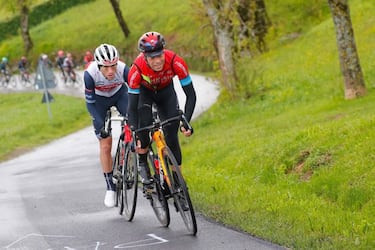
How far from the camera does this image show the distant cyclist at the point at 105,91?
10160mm

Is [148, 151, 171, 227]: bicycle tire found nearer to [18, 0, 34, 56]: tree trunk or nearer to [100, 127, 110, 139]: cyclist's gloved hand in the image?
[100, 127, 110, 139]: cyclist's gloved hand

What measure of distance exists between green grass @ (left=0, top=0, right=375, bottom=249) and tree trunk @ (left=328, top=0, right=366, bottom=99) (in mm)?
386

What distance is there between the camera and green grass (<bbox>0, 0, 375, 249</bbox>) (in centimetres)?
898

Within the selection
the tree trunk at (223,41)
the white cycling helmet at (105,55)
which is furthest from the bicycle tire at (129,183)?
the tree trunk at (223,41)

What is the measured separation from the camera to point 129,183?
10.5 meters

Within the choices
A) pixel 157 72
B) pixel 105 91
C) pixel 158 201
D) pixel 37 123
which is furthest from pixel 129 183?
pixel 37 123

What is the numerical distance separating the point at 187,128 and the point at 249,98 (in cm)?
1628

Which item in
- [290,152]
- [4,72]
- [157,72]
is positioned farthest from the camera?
[4,72]

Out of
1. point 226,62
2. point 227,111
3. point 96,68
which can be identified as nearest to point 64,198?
point 96,68

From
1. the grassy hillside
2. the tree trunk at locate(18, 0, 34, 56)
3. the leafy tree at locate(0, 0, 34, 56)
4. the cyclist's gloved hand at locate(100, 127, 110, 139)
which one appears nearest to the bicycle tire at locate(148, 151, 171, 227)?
the grassy hillside

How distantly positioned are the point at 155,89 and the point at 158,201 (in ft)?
4.37

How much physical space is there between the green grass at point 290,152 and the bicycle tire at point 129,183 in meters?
0.88

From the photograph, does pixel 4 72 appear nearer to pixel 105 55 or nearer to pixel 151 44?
pixel 105 55

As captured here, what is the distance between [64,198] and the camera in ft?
43.3
